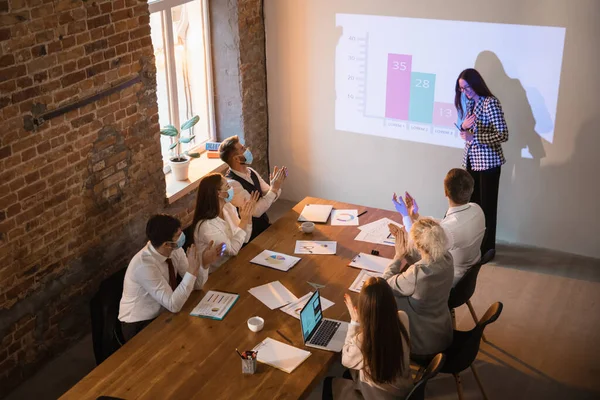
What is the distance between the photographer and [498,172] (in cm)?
643

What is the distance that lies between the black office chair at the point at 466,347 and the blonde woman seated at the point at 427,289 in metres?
0.10

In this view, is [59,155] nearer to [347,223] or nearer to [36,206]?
[36,206]

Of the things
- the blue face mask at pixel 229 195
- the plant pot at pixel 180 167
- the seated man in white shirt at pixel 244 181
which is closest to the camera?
the blue face mask at pixel 229 195

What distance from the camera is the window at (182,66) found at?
6406 mm

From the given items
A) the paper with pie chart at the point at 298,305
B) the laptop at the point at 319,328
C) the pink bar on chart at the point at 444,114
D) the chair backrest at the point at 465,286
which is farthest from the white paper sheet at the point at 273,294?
the pink bar on chart at the point at 444,114

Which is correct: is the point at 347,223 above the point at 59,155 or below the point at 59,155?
below

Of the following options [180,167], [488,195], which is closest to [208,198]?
[180,167]

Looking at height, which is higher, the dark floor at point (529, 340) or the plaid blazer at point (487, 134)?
the plaid blazer at point (487, 134)

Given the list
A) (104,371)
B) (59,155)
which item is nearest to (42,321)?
(59,155)

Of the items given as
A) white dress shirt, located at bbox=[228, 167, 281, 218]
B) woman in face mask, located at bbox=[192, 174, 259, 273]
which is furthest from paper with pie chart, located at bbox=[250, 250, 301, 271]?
white dress shirt, located at bbox=[228, 167, 281, 218]

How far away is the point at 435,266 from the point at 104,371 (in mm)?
1974

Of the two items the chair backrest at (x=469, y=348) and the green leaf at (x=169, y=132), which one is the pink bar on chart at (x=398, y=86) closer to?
the green leaf at (x=169, y=132)

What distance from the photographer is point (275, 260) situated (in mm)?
4984

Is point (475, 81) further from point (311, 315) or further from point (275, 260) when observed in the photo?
point (311, 315)
